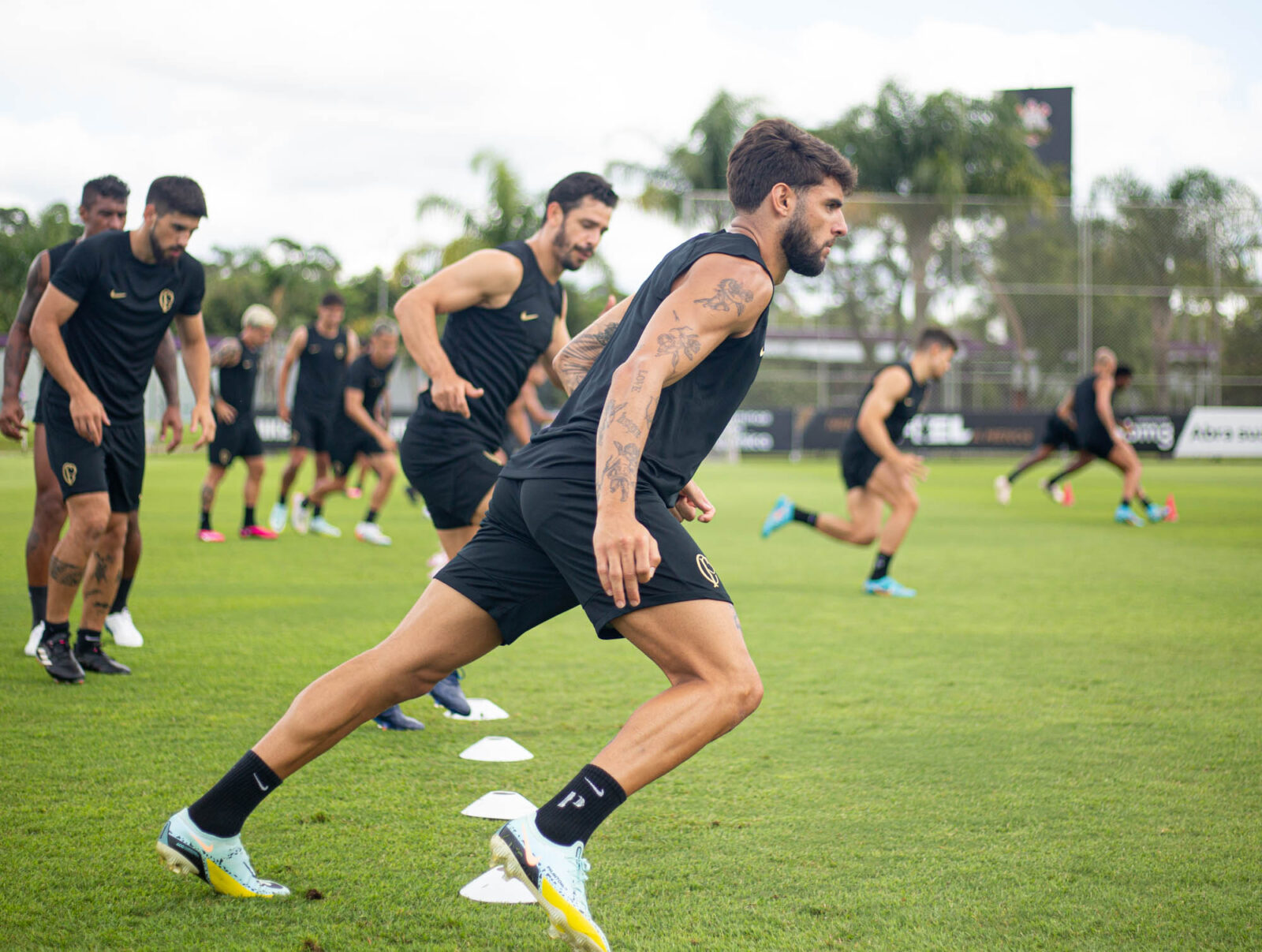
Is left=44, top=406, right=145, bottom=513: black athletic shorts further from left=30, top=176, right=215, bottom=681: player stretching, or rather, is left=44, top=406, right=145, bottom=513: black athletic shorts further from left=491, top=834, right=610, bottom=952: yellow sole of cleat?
left=491, top=834, right=610, bottom=952: yellow sole of cleat

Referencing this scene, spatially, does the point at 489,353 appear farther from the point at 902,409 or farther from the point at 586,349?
the point at 902,409

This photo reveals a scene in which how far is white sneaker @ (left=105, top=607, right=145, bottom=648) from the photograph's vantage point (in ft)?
19.7

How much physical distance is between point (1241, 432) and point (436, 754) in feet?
103

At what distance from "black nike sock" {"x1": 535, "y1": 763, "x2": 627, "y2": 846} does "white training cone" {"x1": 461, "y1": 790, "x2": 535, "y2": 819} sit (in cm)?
100

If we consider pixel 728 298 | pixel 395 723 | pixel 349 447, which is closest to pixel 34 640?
pixel 395 723

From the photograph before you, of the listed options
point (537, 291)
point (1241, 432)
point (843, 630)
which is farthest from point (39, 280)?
point (1241, 432)

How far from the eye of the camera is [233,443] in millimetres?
11422

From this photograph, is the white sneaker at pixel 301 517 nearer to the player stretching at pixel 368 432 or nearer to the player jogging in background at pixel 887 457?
the player stretching at pixel 368 432

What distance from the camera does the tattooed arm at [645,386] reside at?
8.25 ft

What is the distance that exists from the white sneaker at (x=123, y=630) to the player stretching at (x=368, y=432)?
5017 mm

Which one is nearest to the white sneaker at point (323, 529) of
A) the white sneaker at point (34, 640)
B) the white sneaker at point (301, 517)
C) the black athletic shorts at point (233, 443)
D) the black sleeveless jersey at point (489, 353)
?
the white sneaker at point (301, 517)

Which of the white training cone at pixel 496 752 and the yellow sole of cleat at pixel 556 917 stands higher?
the yellow sole of cleat at pixel 556 917

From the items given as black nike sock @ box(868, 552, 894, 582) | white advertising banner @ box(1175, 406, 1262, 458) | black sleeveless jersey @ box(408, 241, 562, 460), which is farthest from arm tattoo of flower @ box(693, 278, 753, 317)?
white advertising banner @ box(1175, 406, 1262, 458)

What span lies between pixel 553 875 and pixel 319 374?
10.6 meters
